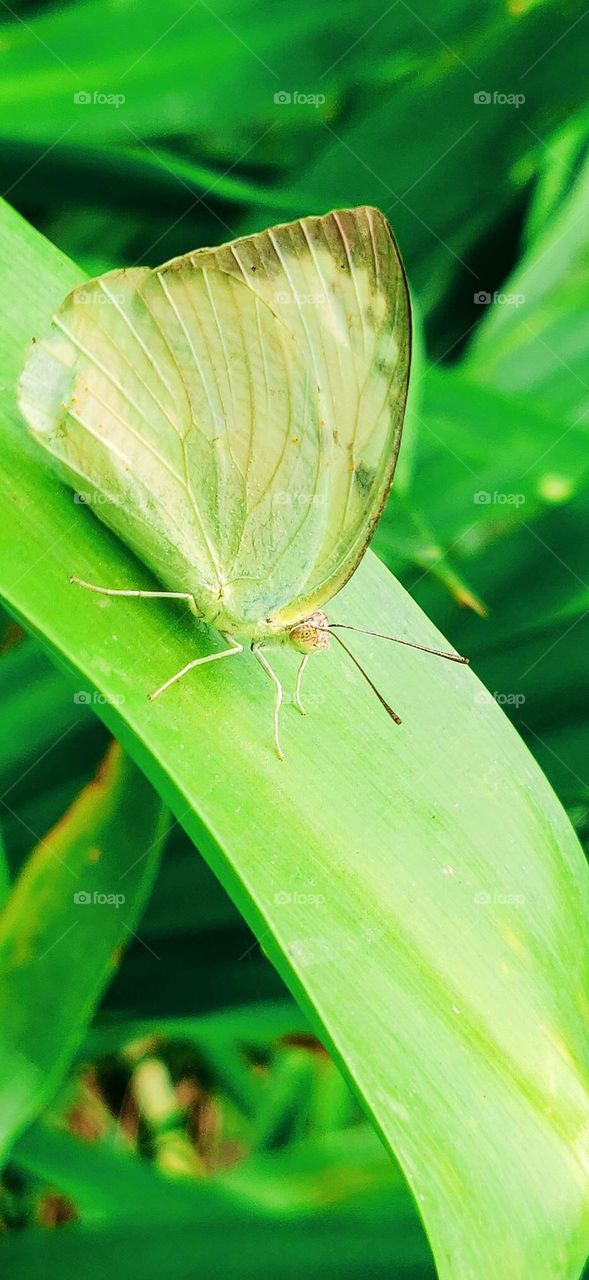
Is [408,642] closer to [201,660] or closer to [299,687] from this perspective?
[299,687]

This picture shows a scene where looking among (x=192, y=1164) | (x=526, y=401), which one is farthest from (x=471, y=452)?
(x=192, y=1164)

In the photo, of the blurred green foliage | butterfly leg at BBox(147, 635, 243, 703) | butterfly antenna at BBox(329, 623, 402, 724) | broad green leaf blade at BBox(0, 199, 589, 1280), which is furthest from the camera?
the blurred green foliage

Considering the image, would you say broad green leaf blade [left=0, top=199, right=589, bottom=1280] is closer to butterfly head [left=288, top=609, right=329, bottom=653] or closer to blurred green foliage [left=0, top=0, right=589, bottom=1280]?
butterfly head [left=288, top=609, right=329, bottom=653]

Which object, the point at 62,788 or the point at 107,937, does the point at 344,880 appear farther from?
the point at 62,788

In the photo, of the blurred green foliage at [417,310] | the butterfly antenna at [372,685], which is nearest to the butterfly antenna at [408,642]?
the butterfly antenna at [372,685]

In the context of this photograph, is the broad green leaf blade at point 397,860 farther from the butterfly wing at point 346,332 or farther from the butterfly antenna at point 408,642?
the butterfly wing at point 346,332

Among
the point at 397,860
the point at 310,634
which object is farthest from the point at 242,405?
the point at 397,860

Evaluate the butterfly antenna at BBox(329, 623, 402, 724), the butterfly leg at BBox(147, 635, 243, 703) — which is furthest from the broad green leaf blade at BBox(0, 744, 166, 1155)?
the butterfly antenna at BBox(329, 623, 402, 724)
